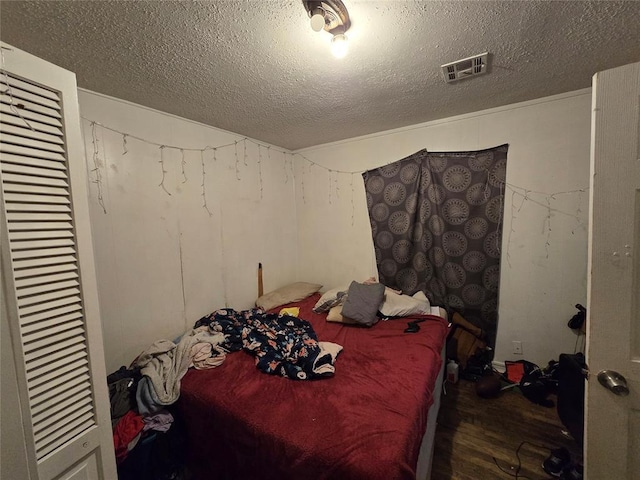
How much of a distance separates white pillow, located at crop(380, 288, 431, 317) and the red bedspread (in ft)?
1.68

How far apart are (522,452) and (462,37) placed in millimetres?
2512

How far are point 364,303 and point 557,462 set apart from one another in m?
1.49

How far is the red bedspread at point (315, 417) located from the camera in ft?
3.48

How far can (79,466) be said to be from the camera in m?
0.91

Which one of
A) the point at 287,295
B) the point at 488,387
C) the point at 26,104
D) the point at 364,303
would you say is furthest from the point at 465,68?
the point at 287,295

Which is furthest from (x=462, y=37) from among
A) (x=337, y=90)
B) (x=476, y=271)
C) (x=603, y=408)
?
(x=476, y=271)

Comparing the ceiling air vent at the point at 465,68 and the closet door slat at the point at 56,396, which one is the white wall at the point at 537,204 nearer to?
the ceiling air vent at the point at 465,68

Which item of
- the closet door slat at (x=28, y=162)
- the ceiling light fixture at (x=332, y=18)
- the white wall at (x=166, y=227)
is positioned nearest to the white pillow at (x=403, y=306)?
the white wall at (x=166, y=227)

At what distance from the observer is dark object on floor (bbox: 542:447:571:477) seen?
4.94ft

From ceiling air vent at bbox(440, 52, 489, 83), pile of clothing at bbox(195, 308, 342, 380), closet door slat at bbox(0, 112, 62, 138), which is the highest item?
ceiling air vent at bbox(440, 52, 489, 83)

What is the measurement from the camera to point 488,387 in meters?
2.13

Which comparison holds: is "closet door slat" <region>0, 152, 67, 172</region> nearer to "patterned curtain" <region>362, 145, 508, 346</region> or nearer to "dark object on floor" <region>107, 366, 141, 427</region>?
"dark object on floor" <region>107, 366, 141, 427</region>

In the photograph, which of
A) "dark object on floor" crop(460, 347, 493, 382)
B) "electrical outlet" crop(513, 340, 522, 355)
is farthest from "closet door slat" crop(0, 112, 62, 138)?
"electrical outlet" crop(513, 340, 522, 355)

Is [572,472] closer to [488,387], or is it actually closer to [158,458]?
[488,387]
